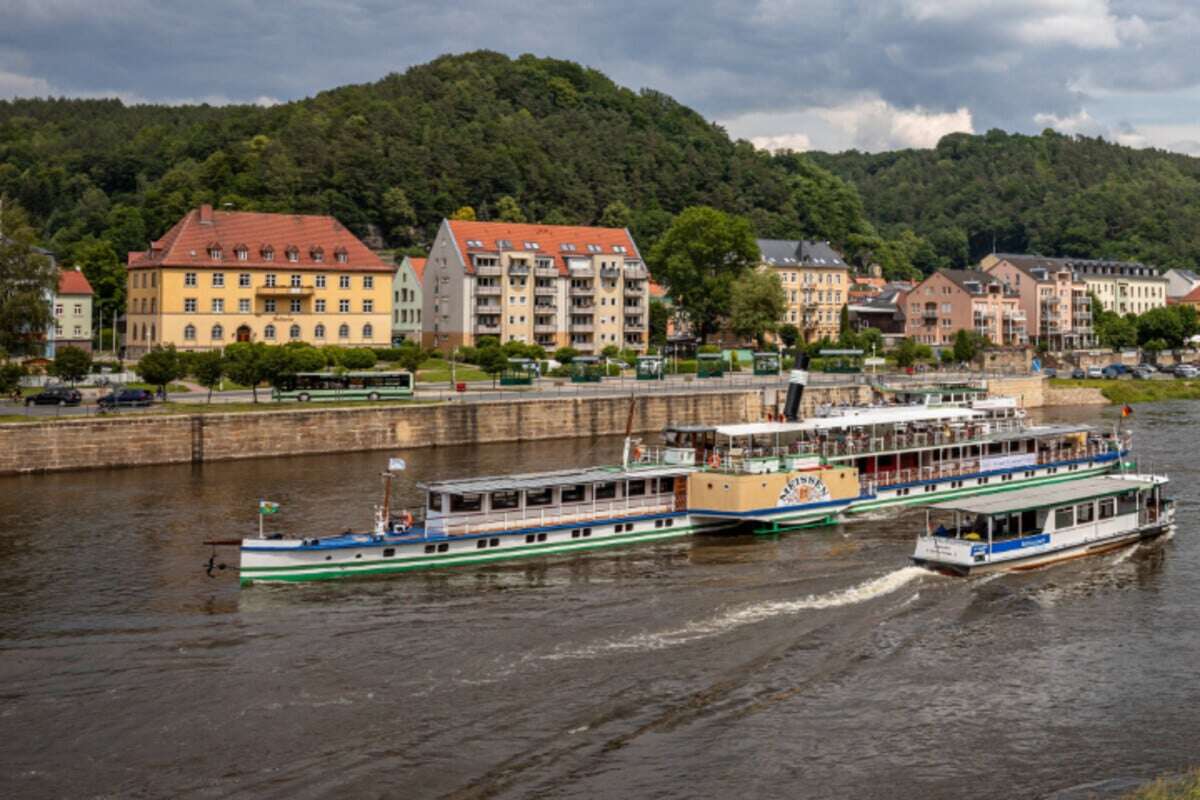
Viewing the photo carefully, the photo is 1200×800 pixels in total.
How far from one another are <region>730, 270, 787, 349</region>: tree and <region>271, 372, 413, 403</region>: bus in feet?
190

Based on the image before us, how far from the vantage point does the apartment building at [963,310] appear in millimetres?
158625

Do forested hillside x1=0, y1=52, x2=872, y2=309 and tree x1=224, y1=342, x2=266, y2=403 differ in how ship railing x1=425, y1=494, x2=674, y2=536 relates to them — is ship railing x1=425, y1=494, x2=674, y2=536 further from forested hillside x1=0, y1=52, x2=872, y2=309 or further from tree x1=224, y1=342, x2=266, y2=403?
forested hillside x1=0, y1=52, x2=872, y2=309

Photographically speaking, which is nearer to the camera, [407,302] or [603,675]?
[603,675]

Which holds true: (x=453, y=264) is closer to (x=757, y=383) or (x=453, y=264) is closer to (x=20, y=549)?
(x=757, y=383)

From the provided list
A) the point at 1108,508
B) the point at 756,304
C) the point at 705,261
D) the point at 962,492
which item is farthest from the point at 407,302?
the point at 1108,508

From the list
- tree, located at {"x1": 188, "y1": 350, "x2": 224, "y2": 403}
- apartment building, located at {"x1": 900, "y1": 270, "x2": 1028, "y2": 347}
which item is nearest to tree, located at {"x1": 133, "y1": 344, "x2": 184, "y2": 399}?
tree, located at {"x1": 188, "y1": 350, "x2": 224, "y2": 403}

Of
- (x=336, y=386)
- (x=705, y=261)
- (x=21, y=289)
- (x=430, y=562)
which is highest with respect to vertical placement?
(x=705, y=261)

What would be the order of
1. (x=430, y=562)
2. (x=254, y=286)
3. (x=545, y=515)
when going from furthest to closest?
(x=254, y=286)
(x=545, y=515)
(x=430, y=562)

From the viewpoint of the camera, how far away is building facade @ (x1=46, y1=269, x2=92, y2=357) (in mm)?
116312

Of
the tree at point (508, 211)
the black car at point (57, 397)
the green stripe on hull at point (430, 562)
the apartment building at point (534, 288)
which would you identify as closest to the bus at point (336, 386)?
the black car at point (57, 397)

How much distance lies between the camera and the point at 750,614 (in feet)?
119

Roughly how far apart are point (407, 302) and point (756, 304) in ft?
127

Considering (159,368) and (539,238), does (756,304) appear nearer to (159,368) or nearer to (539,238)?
(539,238)

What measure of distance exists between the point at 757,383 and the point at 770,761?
78.5 metres
